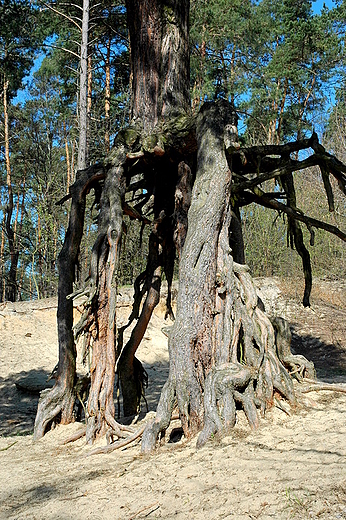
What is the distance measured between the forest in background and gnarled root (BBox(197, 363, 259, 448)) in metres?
10.9

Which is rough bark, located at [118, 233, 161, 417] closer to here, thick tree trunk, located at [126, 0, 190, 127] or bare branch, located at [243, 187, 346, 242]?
bare branch, located at [243, 187, 346, 242]

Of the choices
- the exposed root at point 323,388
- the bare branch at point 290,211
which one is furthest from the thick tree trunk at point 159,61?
the exposed root at point 323,388

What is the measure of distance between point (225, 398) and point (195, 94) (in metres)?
15.9

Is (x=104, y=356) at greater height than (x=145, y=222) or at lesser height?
lesser

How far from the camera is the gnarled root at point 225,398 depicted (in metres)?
4.22

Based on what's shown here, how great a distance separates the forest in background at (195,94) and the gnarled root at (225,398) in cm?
1087

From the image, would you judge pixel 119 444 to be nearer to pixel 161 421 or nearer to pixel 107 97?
pixel 161 421

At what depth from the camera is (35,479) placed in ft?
14.0

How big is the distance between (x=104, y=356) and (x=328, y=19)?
19932mm

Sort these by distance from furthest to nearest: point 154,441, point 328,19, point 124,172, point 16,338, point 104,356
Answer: point 328,19, point 16,338, point 124,172, point 104,356, point 154,441

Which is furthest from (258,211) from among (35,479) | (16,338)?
(35,479)

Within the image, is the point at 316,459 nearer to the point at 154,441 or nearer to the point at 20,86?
the point at 154,441

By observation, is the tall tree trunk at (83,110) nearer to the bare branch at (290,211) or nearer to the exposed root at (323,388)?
the bare branch at (290,211)

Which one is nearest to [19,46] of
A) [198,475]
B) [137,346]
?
[137,346]
